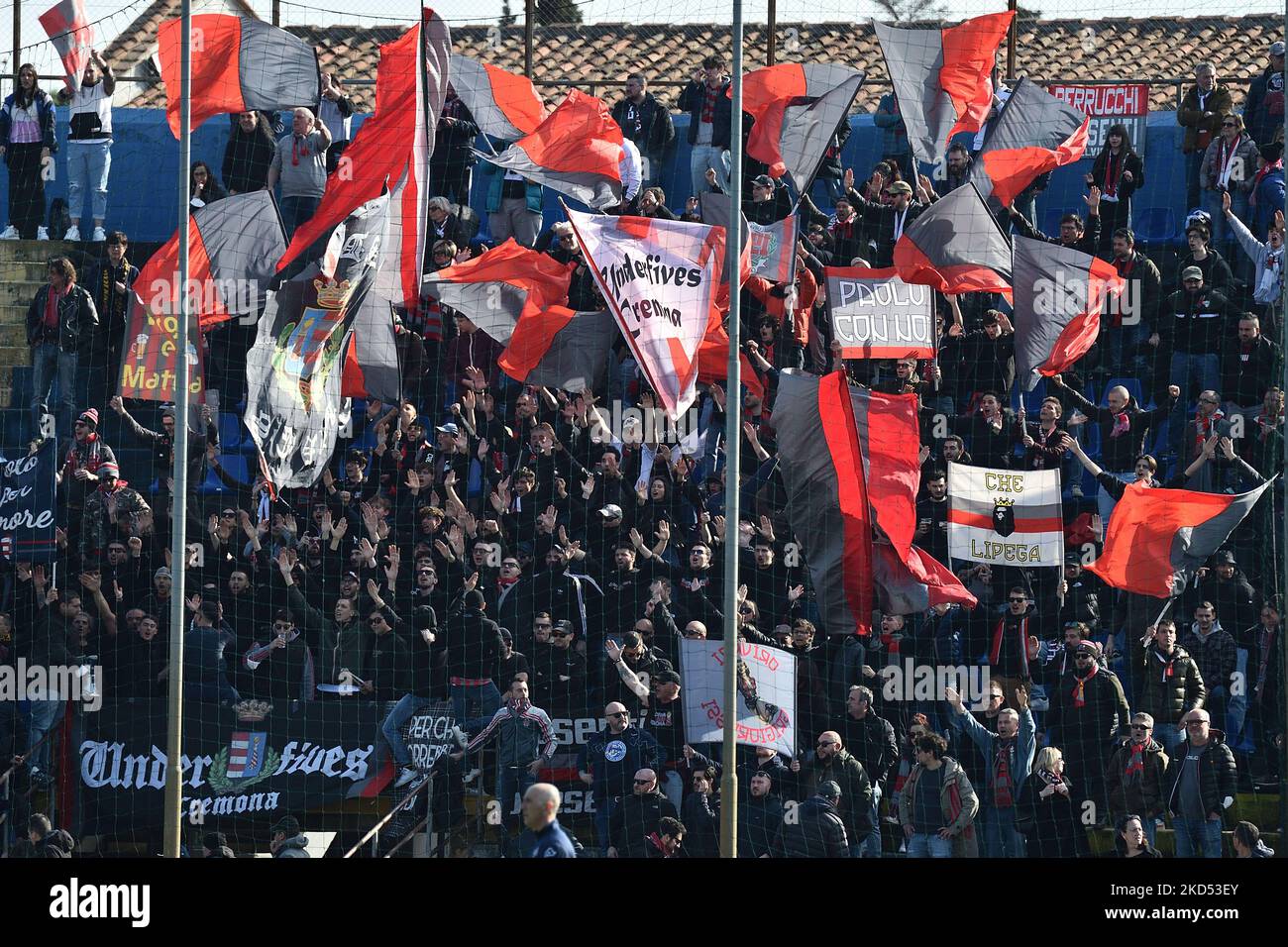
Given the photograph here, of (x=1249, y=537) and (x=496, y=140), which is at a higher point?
(x=496, y=140)

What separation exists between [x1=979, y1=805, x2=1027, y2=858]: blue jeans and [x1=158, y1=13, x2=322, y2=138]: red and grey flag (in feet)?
24.3

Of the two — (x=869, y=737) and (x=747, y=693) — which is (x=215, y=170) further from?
(x=869, y=737)

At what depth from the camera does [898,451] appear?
45.2 ft

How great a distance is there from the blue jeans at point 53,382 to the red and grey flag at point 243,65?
2038 mm

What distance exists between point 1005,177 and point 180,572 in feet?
22.4

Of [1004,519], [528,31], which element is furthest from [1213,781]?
[528,31]

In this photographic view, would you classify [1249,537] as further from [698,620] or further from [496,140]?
[496,140]

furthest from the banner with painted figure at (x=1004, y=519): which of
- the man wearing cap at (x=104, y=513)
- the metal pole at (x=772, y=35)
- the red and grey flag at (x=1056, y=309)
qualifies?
the man wearing cap at (x=104, y=513)

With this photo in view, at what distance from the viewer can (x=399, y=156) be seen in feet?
48.2

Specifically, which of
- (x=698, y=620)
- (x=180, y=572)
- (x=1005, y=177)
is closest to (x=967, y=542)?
(x=698, y=620)

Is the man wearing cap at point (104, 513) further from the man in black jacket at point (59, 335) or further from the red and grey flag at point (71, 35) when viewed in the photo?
the red and grey flag at point (71, 35)

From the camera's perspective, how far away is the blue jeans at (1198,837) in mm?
12438

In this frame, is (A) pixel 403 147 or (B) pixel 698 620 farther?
(A) pixel 403 147
